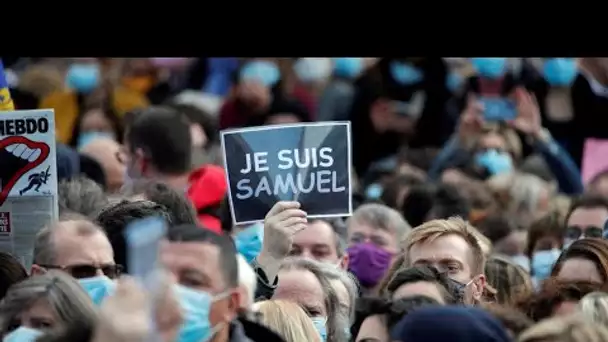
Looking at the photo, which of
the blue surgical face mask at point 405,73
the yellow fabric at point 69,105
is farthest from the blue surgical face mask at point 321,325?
the blue surgical face mask at point 405,73

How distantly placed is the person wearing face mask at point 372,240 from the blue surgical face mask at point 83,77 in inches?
365

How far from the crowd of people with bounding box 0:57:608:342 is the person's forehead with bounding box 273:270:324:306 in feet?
0.03

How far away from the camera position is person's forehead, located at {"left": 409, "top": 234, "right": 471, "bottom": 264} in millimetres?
10609

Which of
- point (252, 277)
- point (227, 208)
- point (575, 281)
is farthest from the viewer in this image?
point (227, 208)

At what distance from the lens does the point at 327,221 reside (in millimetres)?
12398

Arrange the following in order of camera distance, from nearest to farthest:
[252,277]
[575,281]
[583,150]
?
[252,277]
[575,281]
[583,150]

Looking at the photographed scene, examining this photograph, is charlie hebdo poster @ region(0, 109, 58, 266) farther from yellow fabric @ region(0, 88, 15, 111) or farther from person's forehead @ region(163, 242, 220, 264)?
person's forehead @ region(163, 242, 220, 264)

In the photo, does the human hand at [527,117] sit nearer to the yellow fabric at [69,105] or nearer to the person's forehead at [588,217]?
the person's forehead at [588,217]

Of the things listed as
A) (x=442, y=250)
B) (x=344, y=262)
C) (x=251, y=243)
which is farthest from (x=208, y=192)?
(x=442, y=250)

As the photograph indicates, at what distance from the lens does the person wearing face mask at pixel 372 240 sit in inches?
487

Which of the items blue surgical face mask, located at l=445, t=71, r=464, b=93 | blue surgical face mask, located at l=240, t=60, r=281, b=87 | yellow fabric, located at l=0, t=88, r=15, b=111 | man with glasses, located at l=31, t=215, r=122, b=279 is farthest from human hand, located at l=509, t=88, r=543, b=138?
man with glasses, located at l=31, t=215, r=122, b=279
